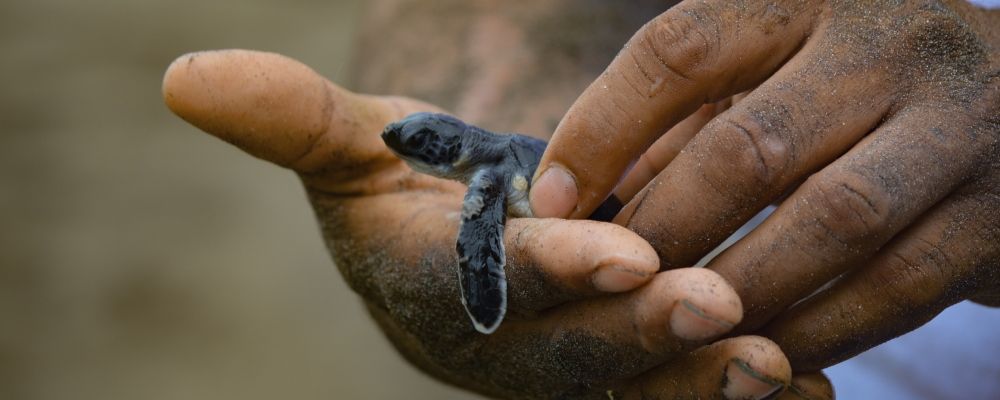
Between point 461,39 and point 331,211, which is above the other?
point 461,39

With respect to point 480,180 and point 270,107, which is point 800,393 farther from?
point 270,107

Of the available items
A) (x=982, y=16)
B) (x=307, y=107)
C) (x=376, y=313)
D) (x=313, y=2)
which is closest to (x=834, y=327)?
(x=982, y=16)

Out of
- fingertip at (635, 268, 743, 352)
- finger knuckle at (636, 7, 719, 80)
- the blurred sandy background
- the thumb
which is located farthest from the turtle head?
the blurred sandy background

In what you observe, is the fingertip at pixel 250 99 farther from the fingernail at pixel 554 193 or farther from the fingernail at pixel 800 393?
the fingernail at pixel 800 393

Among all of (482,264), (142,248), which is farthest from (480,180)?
(142,248)

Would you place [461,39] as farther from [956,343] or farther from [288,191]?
[288,191]
